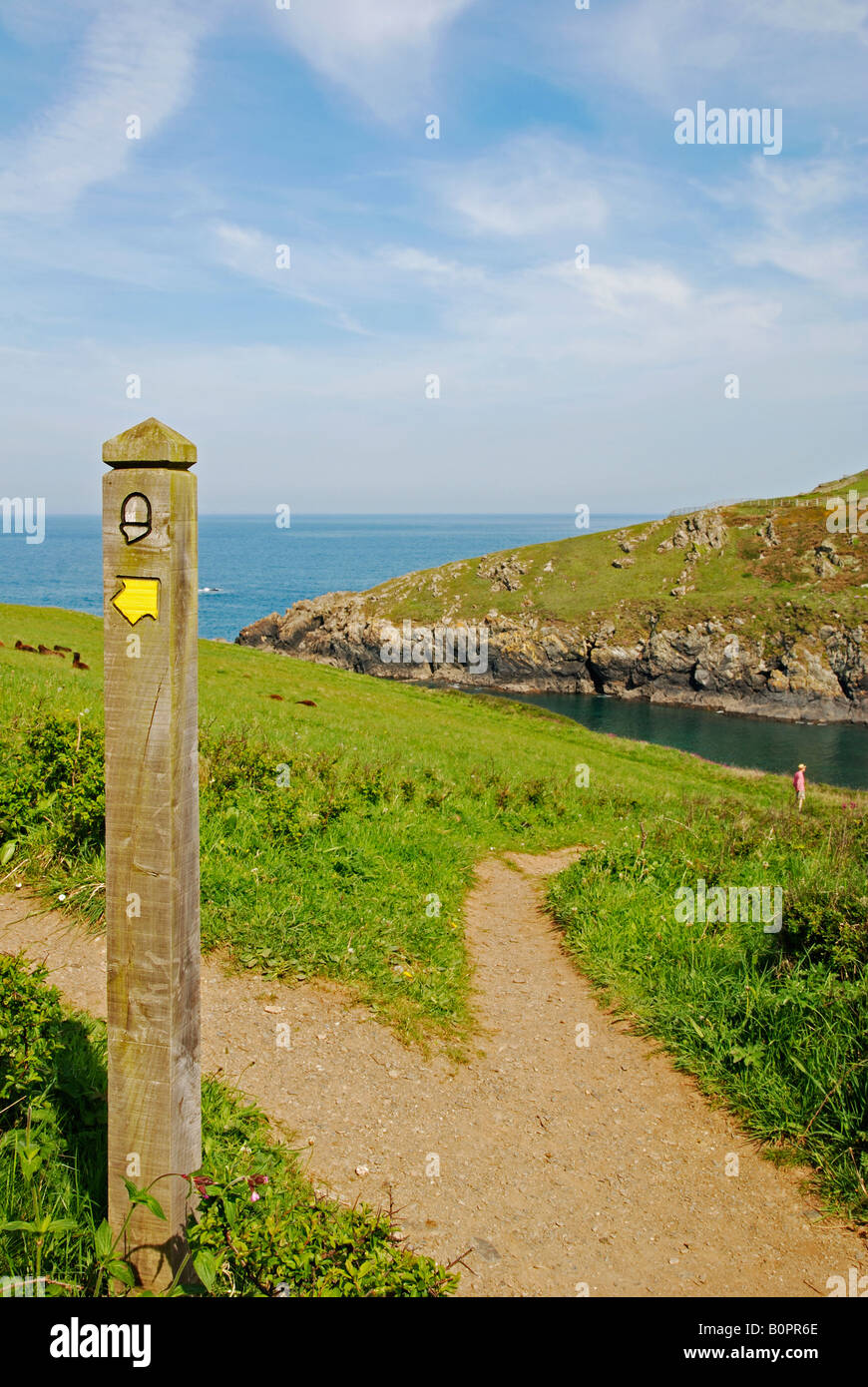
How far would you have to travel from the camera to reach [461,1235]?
5.43 meters

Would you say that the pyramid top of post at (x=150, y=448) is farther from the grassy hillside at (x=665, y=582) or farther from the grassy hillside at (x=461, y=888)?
the grassy hillside at (x=665, y=582)

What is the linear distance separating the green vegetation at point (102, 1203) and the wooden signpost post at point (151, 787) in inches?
15.3

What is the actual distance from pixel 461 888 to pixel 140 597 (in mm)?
9250

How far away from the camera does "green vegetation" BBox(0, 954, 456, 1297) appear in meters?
3.69

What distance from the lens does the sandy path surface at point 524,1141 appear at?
17.6ft

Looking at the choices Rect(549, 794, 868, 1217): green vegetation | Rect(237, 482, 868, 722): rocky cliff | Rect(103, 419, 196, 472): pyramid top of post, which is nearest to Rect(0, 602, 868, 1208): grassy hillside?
Rect(549, 794, 868, 1217): green vegetation

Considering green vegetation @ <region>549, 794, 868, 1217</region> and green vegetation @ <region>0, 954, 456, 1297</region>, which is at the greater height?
green vegetation @ <region>0, 954, 456, 1297</region>

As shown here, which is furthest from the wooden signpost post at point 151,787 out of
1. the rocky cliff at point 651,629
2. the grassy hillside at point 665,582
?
the grassy hillside at point 665,582

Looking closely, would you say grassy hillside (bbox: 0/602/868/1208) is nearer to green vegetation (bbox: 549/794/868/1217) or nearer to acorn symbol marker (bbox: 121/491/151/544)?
green vegetation (bbox: 549/794/868/1217)

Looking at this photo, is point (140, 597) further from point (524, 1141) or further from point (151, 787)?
point (524, 1141)

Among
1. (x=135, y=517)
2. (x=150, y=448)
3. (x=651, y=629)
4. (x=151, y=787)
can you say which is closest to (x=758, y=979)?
(x=151, y=787)

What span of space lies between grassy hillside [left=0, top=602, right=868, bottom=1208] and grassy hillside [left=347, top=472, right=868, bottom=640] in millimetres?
73729
